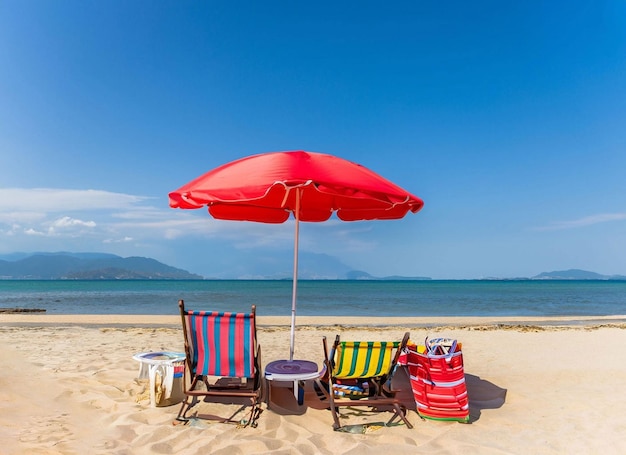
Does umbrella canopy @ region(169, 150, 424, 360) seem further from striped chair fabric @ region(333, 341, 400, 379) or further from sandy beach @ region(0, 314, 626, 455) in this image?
sandy beach @ region(0, 314, 626, 455)

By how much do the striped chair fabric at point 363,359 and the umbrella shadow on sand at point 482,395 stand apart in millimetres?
1101

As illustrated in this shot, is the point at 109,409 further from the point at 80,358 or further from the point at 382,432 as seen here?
the point at 80,358

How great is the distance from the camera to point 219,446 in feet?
11.5

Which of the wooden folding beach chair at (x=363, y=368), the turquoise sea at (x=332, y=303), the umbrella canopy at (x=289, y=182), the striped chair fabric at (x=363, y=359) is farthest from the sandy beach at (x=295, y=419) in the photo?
the turquoise sea at (x=332, y=303)

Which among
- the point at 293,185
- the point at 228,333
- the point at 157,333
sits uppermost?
the point at 293,185

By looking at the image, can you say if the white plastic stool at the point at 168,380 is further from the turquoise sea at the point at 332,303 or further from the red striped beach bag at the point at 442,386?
the turquoise sea at the point at 332,303

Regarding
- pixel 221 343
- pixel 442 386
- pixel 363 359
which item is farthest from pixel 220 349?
pixel 442 386

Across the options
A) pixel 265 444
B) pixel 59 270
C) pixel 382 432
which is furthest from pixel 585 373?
pixel 59 270

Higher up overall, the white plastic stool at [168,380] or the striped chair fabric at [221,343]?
the striped chair fabric at [221,343]

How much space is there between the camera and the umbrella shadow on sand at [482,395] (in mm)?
4696

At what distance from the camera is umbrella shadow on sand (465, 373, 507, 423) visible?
4.70 metres

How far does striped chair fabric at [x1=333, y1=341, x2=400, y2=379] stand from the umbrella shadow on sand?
1101 mm

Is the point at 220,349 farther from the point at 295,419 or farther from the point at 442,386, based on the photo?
the point at 442,386

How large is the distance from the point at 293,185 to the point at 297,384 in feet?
6.74
